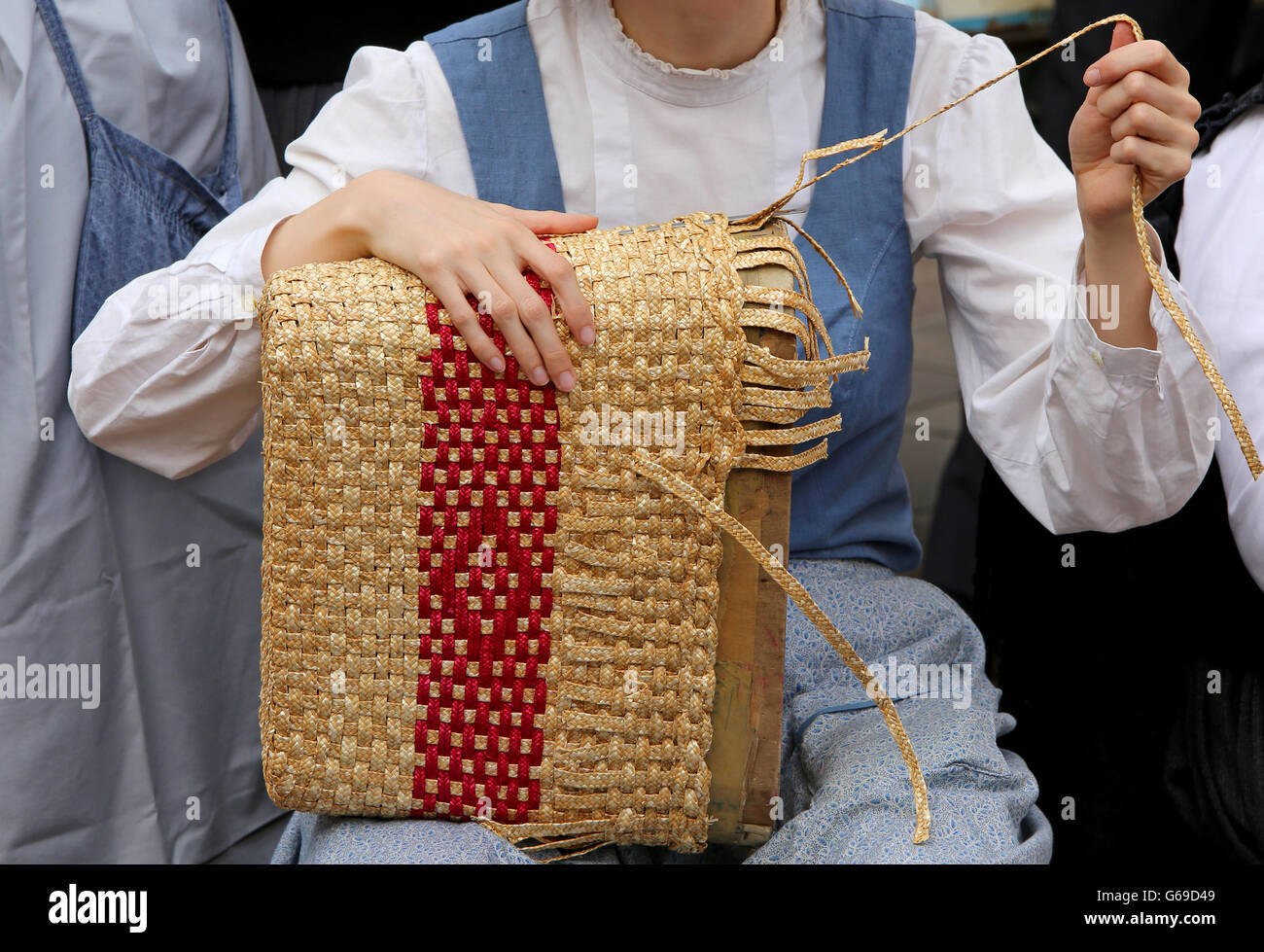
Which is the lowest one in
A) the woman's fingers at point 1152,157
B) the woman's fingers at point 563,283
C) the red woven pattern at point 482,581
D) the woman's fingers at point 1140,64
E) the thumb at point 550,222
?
the red woven pattern at point 482,581

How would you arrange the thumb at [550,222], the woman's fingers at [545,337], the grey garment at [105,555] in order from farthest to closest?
the grey garment at [105,555] < the thumb at [550,222] < the woman's fingers at [545,337]

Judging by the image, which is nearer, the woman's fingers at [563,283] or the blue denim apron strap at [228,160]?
the woman's fingers at [563,283]

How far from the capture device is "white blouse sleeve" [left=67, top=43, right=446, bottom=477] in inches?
38.6

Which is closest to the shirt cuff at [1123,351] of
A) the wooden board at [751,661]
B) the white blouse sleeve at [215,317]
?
the wooden board at [751,661]

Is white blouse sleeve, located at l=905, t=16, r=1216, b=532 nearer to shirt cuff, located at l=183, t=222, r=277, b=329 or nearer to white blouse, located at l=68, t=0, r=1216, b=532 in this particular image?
A: white blouse, located at l=68, t=0, r=1216, b=532

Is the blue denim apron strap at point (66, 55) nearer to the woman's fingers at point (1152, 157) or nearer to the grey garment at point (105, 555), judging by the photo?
the grey garment at point (105, 555)

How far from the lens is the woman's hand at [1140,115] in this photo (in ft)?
2.71

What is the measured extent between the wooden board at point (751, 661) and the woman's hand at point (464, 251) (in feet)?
0.46

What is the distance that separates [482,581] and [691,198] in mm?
457

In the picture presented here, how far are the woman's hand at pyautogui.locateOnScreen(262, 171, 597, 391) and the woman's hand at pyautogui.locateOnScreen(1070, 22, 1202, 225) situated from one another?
0.37 m

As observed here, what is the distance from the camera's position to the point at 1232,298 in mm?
1081

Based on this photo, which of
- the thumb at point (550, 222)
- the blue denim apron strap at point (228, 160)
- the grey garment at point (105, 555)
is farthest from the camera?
the blue denim apron strap at point (228, 160)

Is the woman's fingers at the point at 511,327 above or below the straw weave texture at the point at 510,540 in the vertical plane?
above
